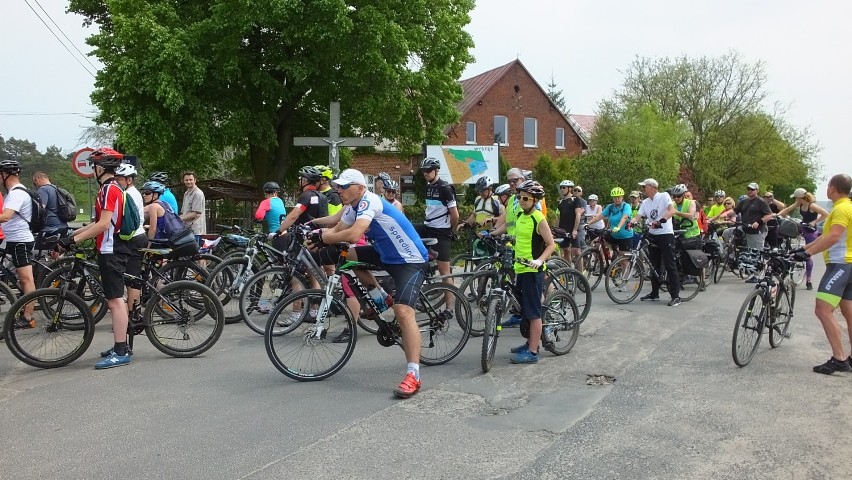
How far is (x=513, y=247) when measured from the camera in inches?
255

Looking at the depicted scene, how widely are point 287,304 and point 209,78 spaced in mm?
16815

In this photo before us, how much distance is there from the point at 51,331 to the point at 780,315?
23.8 feet

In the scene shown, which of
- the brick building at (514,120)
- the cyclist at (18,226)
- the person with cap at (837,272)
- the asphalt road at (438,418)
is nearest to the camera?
the asphalt road at (438,418)

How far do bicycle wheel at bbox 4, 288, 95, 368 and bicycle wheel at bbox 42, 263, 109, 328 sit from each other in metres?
0.07

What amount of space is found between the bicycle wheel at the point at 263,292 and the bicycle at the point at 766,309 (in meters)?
4.57

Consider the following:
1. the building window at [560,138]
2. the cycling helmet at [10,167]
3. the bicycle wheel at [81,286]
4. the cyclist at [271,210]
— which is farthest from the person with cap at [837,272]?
the building window at [560,138]

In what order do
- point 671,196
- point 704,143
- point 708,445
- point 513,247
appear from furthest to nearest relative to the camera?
point 704,143 → point 671,196 → point 513,247 → point 708,445

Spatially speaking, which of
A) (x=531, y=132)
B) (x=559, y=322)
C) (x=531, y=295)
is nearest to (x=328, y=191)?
(x=531, y=295)

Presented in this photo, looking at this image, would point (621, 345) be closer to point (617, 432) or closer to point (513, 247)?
point (513, 247)

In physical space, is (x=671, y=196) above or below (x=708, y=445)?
above

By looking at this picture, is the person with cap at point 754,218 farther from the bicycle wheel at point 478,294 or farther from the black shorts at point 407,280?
A: the black shorts at point 407,280

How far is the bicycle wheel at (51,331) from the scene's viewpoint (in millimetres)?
5789

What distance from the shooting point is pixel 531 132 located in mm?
45781

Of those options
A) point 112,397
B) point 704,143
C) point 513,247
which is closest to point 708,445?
point 513,247
